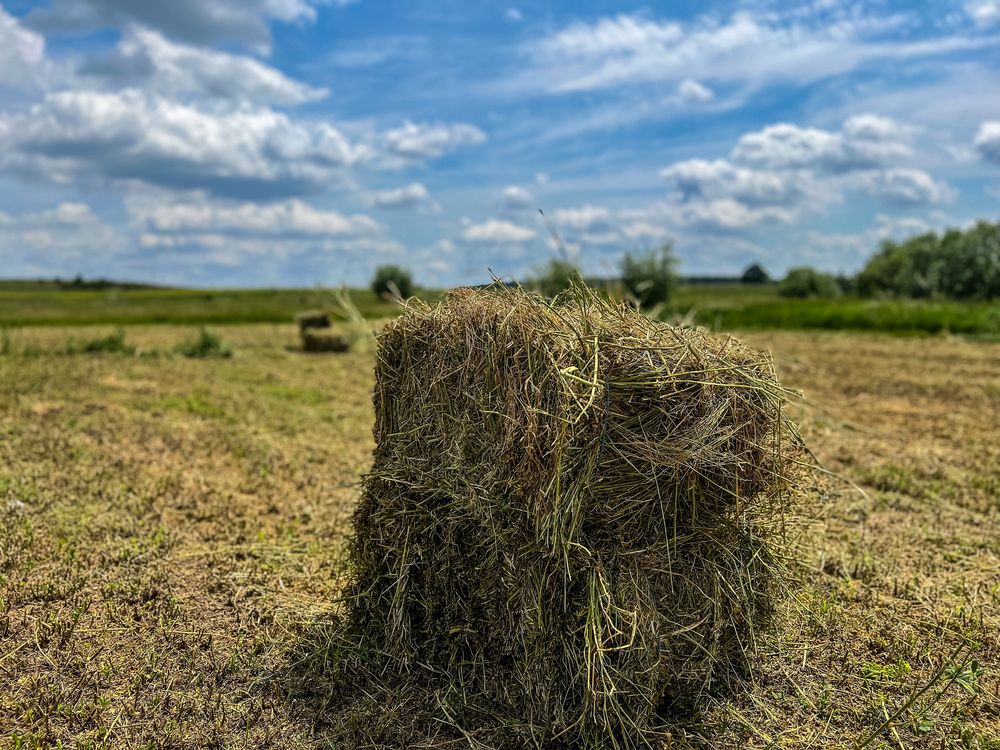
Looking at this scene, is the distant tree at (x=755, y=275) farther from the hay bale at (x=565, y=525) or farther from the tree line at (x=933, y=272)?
the hay bale at (x=565, y=525)

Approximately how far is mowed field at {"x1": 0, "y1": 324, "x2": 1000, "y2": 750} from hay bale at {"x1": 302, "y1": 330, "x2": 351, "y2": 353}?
31.7 feet

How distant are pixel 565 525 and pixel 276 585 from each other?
288 centimetres

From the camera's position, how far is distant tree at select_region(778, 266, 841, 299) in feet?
273

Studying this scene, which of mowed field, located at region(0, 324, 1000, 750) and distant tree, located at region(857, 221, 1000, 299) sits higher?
distant tree, located at region(857, 221, 1000, 299)

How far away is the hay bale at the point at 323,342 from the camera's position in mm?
21109

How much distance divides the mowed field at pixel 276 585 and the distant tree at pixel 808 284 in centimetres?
7783

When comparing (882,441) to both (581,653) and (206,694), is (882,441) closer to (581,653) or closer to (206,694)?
(581,653)

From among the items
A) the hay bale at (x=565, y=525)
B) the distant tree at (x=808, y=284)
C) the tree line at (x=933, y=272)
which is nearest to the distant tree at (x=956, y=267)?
the tree line at (x=933, y=272)

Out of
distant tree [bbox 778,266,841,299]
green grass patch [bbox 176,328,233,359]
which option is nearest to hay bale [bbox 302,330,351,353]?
green grass patch [bbox 176,328,233,359]

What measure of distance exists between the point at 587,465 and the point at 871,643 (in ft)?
8.37

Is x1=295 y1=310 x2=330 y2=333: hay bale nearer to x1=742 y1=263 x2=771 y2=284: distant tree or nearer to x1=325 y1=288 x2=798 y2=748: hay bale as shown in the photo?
x1=325 y1=288 x2=798 y2=748: hay bale

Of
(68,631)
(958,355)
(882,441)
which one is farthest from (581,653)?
(958,355)

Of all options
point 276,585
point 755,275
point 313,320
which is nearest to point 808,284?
point 755,275

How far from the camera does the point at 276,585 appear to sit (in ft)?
18.3
